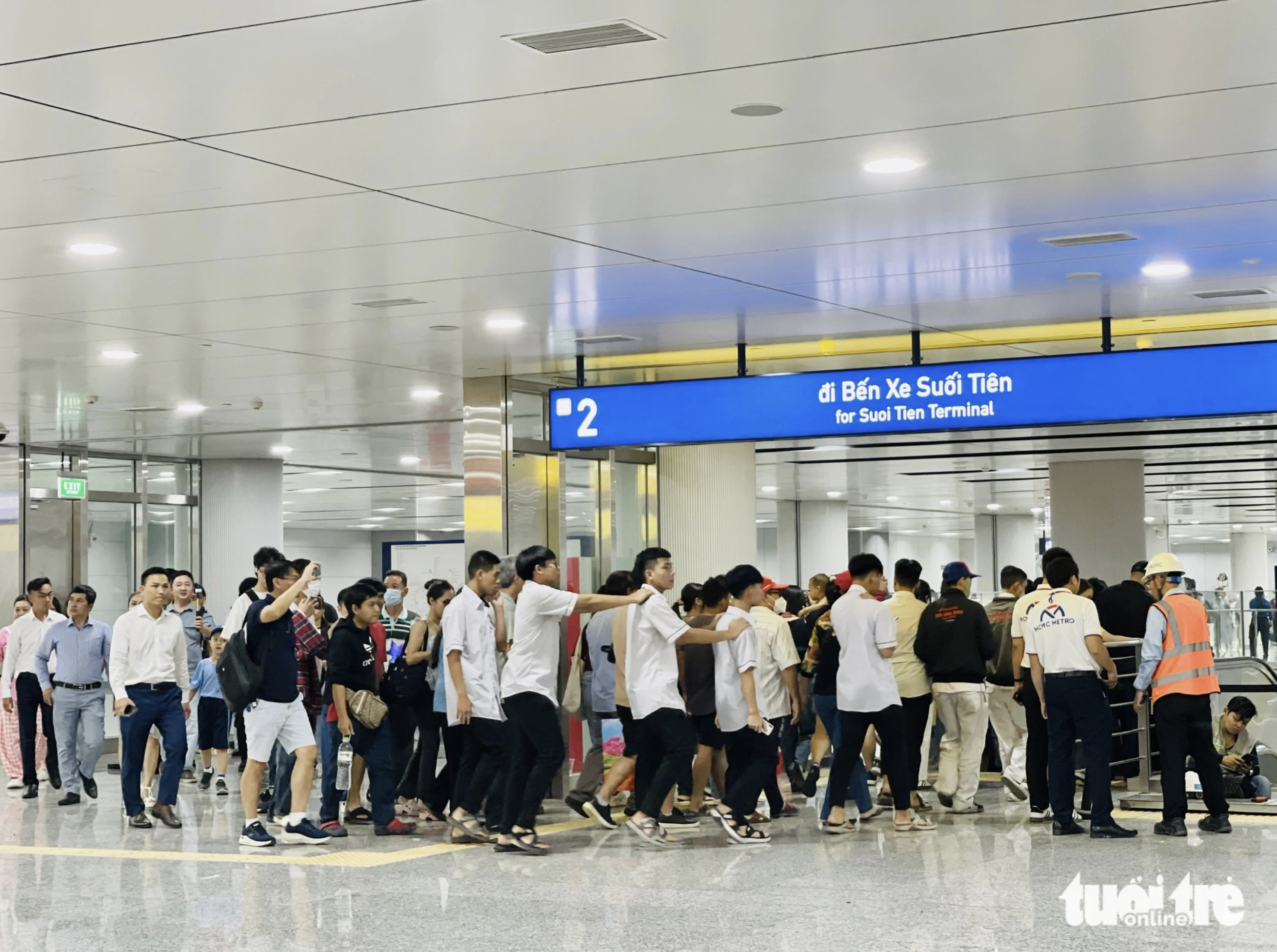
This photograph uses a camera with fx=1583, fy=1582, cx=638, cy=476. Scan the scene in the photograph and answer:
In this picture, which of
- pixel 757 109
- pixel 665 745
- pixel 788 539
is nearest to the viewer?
pixel 757 109

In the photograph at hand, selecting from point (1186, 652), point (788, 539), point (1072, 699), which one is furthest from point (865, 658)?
point (788, 539)

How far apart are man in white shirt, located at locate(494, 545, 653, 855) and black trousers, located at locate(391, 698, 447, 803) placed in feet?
4.22

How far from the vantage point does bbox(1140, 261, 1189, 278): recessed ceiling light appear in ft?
28.6

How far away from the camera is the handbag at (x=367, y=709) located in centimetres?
995

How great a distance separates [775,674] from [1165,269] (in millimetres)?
3537

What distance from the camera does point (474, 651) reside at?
9.38 metres

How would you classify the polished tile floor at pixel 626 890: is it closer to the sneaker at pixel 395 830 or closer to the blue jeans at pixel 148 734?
the sneaker at pixel 395 830

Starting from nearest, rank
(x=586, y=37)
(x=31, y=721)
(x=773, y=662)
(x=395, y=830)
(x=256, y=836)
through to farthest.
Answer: (x=586, y=37) < (x=256, y=836) < (x=395, y=830) < (x=773, y=662) < (x=31, y=721)

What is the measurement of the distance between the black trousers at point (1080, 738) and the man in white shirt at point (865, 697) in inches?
35.1

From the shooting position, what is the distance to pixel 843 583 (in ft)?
37.5

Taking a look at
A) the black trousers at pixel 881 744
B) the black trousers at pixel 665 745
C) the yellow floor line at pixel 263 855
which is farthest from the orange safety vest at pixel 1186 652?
the yellow floor line at pixel 263 855

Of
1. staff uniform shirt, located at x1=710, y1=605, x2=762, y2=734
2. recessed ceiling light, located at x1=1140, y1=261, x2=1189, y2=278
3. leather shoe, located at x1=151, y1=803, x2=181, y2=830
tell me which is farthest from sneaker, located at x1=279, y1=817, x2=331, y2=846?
recessed ceiling light, located at x1=1140, y1=261, x2=1189, y2=278

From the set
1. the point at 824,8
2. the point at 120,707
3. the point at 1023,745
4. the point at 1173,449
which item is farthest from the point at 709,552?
the point at 824,8

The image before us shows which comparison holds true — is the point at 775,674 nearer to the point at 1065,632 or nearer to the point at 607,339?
the point at 1065,632
